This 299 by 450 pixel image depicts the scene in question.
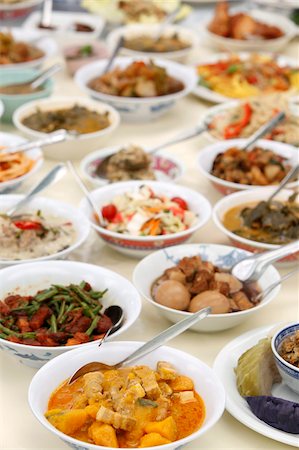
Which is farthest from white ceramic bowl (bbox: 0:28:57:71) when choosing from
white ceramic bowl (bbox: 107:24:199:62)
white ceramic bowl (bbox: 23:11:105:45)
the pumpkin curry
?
the pumpkin curry

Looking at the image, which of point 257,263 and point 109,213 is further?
point 109,213

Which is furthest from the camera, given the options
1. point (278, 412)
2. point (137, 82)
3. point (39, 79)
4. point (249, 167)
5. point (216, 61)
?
point (216, 61)

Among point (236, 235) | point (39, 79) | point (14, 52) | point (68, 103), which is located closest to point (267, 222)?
point (236, 235)

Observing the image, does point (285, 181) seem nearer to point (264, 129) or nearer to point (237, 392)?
point (264, 129)

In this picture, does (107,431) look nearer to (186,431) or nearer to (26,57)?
(186,431)

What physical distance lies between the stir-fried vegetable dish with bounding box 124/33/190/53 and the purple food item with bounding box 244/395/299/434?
305 cm

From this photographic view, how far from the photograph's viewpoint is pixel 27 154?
322 cm

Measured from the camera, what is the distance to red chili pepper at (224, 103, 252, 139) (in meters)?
3.54

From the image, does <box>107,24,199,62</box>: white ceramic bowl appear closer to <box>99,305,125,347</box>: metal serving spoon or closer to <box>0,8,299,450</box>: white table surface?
<box>0,8,299,450</box>: white table surface

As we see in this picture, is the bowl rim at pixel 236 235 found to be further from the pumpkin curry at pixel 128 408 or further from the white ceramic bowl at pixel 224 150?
the pumpkin curry at pixel 128 408

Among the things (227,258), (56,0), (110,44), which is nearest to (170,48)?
(110,44)

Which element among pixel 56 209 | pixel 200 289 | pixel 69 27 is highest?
pixel 200 289

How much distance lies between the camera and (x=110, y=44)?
464cm

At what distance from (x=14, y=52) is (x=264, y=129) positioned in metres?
1.65
